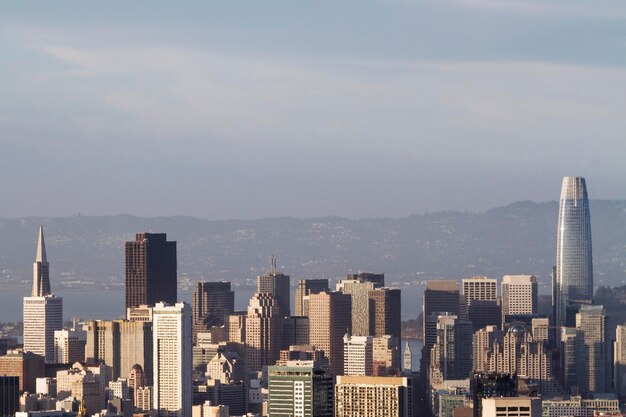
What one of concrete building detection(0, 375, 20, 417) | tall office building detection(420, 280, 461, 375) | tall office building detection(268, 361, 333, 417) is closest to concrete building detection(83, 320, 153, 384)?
tall office building detection(420, 280, 461, 375)

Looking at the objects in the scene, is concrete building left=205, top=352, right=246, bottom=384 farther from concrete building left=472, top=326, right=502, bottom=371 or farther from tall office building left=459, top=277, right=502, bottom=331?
tall office building left=459, top=277, right=502, bottom=331

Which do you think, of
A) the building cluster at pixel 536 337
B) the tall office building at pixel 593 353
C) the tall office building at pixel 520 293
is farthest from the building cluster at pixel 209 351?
the tall office building at pixel 593 353

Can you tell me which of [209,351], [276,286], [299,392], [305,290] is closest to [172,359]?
[209,351]

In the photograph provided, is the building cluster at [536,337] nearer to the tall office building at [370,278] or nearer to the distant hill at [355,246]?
the distant hill at [355,246]

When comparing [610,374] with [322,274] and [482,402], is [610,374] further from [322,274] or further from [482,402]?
[482,402]

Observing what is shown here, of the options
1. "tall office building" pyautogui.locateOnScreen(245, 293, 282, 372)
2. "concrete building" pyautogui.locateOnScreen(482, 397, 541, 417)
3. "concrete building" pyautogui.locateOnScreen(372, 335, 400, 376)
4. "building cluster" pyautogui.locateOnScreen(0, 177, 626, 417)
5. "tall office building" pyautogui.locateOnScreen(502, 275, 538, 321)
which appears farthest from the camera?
"tall office building" pyautogui.locateOnScreen(502, 275, 538, 321)

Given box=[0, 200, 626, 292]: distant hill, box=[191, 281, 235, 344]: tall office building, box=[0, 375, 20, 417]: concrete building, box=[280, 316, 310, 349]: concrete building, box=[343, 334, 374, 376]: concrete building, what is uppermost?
box=[0, 200, 626, 292]: distant hill
